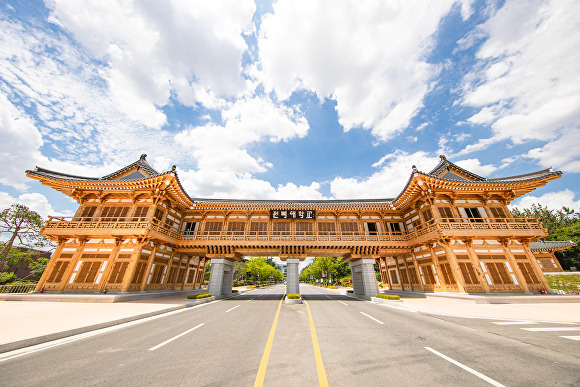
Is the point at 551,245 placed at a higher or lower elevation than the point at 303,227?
higher

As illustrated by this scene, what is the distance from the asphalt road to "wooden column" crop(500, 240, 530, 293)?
10319mm

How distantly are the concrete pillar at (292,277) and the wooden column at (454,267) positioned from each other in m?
11.8

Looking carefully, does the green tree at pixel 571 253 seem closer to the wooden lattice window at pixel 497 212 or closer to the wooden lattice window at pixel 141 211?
the wooden lattice window at pixel 497 212

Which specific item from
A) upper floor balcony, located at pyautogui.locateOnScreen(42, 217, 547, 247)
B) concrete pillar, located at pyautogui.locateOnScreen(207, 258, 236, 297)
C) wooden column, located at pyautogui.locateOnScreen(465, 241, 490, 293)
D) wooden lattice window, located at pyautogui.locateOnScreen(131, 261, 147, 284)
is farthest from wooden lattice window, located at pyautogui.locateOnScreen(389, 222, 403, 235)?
wooden lattice window, located at pyautogui.locateOnScreen(131, 261, 147, 284)

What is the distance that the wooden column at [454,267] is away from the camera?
14.5 metres

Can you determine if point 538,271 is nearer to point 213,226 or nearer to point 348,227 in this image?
point 348,227

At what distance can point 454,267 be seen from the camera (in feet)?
49.5

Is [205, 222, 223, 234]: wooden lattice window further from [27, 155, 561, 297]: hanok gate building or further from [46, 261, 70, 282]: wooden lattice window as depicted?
[46, 261, 70, 282]: wooden lattice window

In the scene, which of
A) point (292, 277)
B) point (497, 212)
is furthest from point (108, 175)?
point (497, 212)

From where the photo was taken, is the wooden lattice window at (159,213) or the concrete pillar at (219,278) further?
the concrete pillar at (219,278)

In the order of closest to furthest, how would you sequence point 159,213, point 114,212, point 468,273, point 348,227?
point 468,273 → point 114,212 → point 159,213 → point 348,227

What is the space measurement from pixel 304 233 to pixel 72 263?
1848cm

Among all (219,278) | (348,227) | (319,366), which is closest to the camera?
(319,366)

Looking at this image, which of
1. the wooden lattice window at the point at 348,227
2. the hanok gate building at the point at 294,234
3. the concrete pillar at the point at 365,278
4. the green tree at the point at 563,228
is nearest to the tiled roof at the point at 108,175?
the hanok gate building at the point at 294,234
